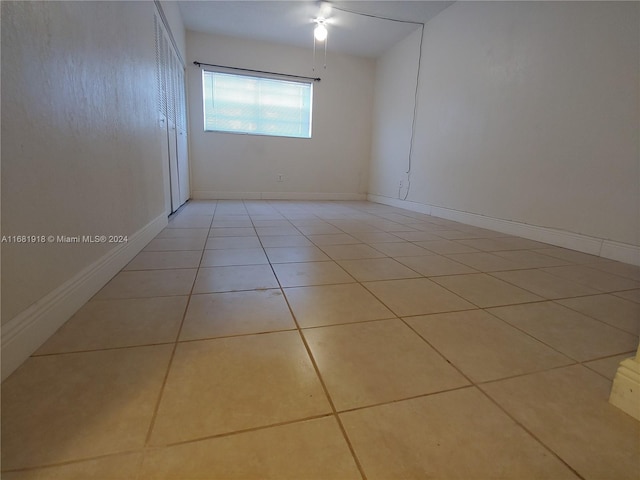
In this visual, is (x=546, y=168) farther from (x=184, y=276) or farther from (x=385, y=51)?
(x=385, y=51)

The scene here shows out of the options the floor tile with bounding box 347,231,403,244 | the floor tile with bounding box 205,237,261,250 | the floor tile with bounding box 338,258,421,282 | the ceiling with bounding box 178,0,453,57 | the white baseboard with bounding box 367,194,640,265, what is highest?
the ceiling with bounding box 178,0,453,57

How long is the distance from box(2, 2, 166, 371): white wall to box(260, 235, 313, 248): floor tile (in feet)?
2.66

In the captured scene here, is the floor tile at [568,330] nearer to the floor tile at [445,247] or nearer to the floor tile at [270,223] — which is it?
the floor tile at [445,247]

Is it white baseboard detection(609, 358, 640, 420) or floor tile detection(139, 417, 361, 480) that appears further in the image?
white baseboard detection(609, 358, 640, 420)

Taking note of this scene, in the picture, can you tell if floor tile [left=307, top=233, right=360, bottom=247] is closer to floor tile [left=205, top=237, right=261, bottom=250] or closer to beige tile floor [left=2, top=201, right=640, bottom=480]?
floor tile [left=205, top=237, right=261, bottom=250]

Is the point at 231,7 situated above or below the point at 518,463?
above

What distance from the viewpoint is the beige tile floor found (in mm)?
560

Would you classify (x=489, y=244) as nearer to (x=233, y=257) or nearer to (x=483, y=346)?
(x=483, y=346)

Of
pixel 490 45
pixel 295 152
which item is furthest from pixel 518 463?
pixel 295 152

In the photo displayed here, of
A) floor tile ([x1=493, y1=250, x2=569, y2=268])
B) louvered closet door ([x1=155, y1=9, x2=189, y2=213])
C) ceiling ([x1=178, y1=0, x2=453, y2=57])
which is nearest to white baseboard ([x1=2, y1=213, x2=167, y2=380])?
louvered closet door ([x1=155, y1=9, x2=189, y2=213])

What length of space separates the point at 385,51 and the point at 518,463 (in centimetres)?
557

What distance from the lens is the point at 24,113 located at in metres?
0.83

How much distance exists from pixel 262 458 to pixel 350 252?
1.51m

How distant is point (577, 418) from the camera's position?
683 mm
